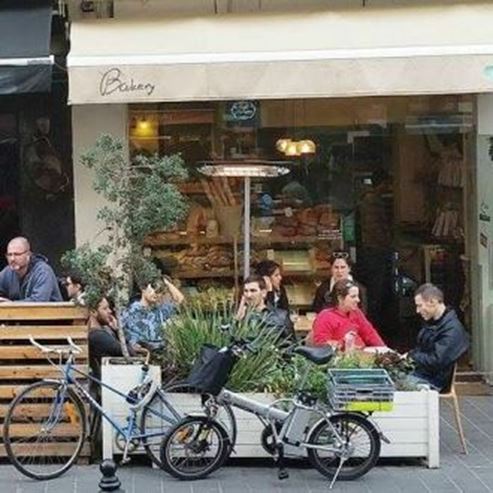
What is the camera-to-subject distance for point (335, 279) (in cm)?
1081

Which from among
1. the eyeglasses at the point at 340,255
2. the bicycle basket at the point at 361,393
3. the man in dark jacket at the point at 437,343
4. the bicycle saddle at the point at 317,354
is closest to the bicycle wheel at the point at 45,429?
the bicycle saddle at the point at 317,354

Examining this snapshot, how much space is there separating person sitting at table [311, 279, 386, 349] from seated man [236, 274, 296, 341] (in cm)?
25

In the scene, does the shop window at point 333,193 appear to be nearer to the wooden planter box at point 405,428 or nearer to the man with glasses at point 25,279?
the man with glasses at point 25,279

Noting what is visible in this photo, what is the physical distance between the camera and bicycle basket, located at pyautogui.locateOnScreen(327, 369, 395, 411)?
26.3 ft

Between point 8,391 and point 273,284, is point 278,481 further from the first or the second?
point 273,284

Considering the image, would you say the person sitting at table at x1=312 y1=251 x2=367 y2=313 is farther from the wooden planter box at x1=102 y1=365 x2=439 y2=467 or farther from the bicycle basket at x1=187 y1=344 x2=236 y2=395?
the bicycle basket at x1=187 y1=344 x2=236 y2=395

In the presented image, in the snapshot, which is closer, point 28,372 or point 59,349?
point 59,349

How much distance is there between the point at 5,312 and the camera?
338 inches

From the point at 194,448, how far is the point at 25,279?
7.40ft

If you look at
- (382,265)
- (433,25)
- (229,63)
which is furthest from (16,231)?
(433,25)

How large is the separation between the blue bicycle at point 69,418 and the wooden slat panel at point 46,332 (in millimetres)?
74

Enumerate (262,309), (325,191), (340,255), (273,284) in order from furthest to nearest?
(325,191), (340,255), (273,284), (262,309)

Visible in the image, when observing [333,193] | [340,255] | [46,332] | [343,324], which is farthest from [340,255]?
[46,332]

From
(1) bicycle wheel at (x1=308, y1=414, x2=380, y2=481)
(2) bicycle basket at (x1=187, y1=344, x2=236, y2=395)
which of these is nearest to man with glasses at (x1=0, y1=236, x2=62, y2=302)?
(2) bicycle basket at (x1=187, y1=344, x2=236, y2=395)
